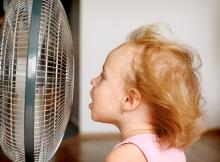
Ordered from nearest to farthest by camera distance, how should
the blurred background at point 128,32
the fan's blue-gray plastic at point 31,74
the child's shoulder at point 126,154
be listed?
1. the fan's blue-gray plastic at point 31,74
2. the child's shoulder at point 126,154
3. the blurred background at point 128,32

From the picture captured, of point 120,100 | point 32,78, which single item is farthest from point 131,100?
point 32,78

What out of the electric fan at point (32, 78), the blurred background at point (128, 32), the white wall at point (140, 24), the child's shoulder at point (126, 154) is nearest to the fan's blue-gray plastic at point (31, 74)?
the electric fan at point (32, 78)

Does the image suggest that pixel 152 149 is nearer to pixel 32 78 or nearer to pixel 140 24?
pixel 32 78

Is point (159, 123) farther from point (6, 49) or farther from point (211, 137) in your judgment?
point (211, 137)

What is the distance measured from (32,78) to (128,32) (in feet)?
7.24

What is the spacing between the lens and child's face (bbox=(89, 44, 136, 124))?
84 centimetres

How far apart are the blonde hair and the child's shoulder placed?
8 centimetres

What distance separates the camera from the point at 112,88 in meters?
0.85

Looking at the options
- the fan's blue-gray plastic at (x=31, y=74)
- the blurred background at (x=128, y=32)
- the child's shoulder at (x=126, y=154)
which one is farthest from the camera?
the blurred background at (x=128, y=32)

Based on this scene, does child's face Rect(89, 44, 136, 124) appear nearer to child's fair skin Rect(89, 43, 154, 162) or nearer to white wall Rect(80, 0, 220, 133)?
child's fair skin Rect(89, 43, 154, 162)

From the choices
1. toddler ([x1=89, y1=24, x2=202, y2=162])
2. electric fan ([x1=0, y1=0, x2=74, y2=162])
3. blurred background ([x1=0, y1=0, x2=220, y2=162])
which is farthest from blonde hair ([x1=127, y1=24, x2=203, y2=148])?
blurred background ([x1=0, y1=0, x2=220, y2=162])

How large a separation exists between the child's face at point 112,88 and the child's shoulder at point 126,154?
104 millimetres

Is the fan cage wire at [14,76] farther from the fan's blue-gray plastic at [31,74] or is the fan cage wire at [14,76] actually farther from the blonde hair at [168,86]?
the blonde hair at [168,86]

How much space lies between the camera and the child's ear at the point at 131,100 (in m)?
0.82
